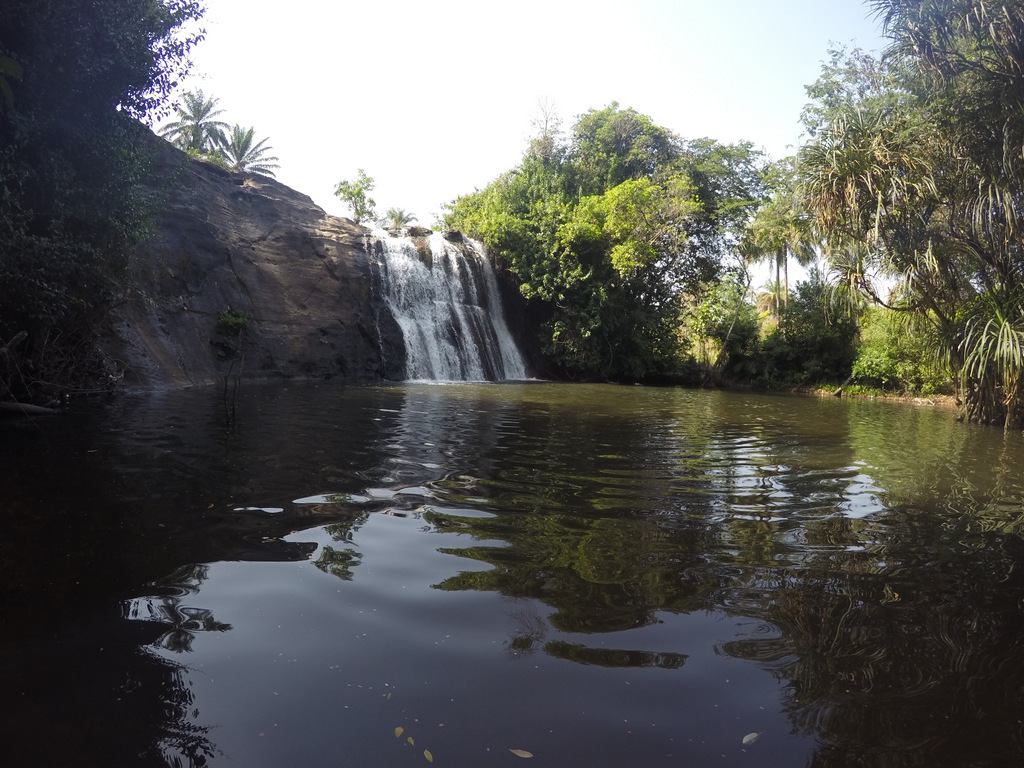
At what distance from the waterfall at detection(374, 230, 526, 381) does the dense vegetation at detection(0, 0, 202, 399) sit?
39.2 feet

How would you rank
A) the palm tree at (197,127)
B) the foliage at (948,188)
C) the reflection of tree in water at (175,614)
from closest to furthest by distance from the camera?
the reflection of tree in water at (175,614) < the foliage at (948,188) < the palm tree at (197,127)

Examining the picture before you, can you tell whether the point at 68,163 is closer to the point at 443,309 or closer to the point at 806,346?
the point at 443,309

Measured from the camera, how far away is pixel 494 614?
2.99m

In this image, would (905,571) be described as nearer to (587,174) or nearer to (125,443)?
(125,443)

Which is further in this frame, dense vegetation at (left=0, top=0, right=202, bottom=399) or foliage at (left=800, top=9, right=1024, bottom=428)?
foliage at (left=800, top=9, right=1024, bottom=428)

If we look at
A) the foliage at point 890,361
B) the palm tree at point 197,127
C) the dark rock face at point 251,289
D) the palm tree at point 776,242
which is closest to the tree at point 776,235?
the palm tree at point 776,242

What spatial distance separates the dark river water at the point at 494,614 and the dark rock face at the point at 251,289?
10270mm

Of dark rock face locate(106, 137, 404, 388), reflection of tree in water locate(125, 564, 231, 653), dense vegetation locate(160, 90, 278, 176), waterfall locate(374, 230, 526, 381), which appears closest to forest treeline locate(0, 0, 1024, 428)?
reflection of tree in water locate(125, 564, 231, 653)

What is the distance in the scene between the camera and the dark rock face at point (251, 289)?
15883 mm

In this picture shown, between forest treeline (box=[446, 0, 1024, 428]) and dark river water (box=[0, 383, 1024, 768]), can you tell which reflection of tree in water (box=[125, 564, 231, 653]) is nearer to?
dark river water (box=[0, 383, 1024, 768])

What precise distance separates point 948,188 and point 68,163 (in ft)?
49.8

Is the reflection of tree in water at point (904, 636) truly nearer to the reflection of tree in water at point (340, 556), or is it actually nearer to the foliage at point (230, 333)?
the reflection of tree in water at point (340, 556)

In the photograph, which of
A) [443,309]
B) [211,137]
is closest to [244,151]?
[211,137]

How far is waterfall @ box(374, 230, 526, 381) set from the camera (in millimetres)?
22141
